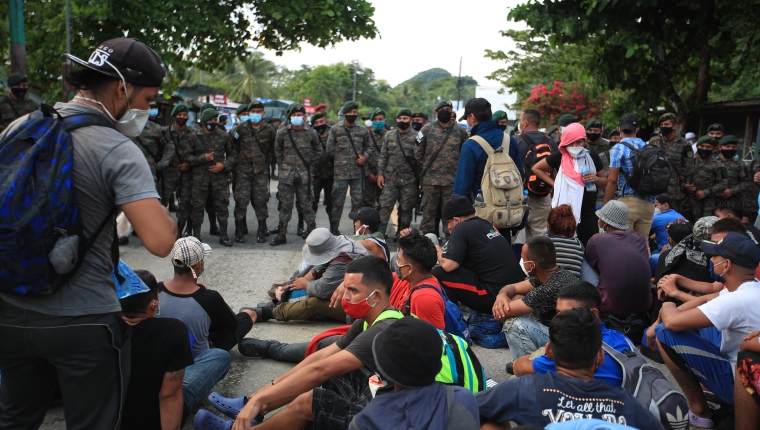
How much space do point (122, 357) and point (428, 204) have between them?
6812 mm

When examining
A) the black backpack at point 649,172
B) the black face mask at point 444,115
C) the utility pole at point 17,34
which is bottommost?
the black backpack at point 649,172

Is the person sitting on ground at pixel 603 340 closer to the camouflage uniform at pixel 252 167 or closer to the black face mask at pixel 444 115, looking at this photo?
the black face mask at pixel 444 115

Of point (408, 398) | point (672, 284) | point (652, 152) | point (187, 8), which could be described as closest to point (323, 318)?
point (672, 284)

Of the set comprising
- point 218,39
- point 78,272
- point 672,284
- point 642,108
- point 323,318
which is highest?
point 218,39

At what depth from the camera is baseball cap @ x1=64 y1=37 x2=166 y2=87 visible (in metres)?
2.44

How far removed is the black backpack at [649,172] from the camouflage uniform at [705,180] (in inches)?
114

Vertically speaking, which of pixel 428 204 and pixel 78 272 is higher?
pixel 78 272

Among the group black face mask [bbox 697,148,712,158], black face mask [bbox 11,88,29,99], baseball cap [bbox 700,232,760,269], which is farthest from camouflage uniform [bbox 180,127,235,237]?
baseball cap [bbox 700,232,760,269]

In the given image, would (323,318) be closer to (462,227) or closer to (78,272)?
(462,227)

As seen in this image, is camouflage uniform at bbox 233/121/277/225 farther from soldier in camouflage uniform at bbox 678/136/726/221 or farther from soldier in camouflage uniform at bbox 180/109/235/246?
soldier in camouflage uniform at bbox 678/136/726/221

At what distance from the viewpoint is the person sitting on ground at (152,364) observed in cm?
371

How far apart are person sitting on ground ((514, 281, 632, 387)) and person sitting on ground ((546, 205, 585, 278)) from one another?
148 cm

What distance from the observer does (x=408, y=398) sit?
2.72 m

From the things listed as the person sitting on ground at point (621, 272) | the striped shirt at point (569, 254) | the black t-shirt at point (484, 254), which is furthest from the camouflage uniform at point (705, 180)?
the black t-shirt at point (484, 254)
